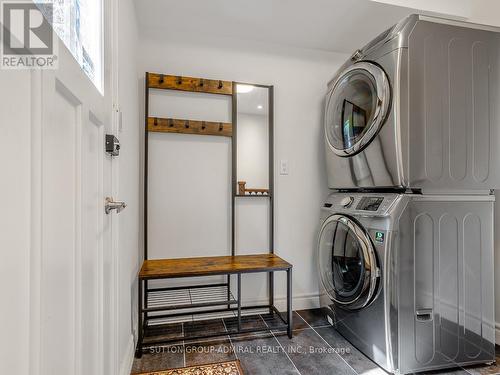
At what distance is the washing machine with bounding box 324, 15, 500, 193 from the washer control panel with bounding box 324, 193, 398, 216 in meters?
0.07

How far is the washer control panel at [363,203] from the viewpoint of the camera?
147 cm

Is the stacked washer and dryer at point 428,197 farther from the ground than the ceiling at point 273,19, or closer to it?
closer to it

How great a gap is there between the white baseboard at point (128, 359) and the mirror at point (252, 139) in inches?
47.0

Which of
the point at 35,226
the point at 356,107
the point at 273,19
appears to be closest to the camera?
the point at 35,226

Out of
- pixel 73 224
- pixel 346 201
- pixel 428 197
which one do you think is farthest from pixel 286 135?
pixel 73 224

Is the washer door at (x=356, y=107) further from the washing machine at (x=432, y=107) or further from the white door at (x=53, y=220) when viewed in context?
the white door at (x=53, y=220)

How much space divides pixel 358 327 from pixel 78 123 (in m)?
1.81

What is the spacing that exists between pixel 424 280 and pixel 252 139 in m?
1.46

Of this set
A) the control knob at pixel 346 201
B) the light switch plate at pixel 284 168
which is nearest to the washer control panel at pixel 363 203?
the control knob at pixel 346 201

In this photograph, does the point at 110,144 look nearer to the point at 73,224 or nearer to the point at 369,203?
the point at 73,224

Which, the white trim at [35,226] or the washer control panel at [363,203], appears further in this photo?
the washer control panel at [363,203]

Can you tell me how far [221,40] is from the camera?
2.13 metres

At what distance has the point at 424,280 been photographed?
4.67 feet

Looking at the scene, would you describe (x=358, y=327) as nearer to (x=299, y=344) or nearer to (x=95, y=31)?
(x=299, y=344)
